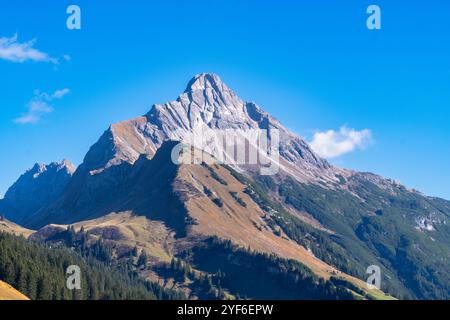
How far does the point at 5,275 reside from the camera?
539 feet
